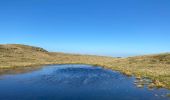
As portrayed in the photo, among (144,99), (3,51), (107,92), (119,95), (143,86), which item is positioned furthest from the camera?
(3,51)

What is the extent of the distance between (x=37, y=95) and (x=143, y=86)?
19296 millimetres

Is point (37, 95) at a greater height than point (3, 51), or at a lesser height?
lesser

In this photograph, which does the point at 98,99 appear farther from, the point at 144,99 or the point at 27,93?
the point at 27,93

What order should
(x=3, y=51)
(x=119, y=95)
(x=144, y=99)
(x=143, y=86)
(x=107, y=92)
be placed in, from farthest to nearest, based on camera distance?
(x=3, y=51), (x=143, y=86), (x=107, y=92), (x=119, y=95), (x=144, y=99)

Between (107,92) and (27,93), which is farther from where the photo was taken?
(107,92)

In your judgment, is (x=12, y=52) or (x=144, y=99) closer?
(x=144, y=99)

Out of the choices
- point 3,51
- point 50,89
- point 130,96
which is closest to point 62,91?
point 50,89

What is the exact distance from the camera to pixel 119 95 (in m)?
38.2

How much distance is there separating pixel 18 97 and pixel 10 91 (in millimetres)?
5071

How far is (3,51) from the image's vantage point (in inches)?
5320

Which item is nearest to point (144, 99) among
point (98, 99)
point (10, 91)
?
point (98, 99)

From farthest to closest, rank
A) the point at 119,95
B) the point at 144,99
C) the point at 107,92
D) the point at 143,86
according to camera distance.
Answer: the point at 143,86, the point at 107,92, the point at 119,95, the point at 144,99

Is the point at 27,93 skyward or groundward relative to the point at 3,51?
groundward

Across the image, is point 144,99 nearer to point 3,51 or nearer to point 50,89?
point 50,89
